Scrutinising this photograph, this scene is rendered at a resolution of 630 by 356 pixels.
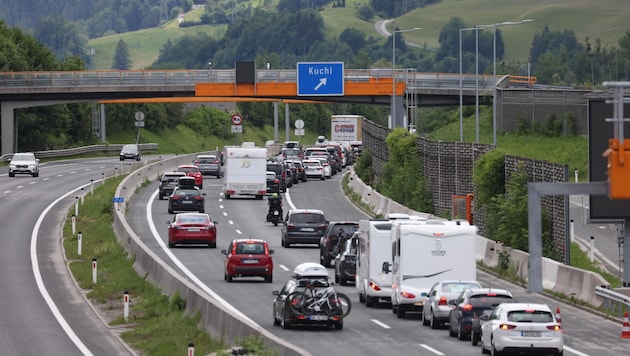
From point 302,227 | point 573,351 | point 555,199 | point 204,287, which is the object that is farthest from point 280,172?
point 573,351

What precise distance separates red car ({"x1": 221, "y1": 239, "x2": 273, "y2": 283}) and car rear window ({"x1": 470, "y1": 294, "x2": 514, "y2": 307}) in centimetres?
1385

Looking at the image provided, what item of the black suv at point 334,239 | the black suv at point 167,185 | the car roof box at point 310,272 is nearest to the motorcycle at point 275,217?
the black suv at point 167,185

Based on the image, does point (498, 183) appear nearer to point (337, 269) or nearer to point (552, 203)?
point (552, 203)

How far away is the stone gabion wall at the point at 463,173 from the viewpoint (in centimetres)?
4803

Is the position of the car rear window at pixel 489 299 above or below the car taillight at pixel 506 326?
above

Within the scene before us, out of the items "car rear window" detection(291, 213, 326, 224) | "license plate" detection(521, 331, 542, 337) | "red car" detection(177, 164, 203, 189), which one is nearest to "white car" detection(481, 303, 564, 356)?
"license plate" detection(521, 331, 542, 337)

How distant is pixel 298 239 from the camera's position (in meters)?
57.4

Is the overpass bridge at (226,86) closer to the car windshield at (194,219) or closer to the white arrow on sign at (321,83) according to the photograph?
the white arrow on sign at (321,83)

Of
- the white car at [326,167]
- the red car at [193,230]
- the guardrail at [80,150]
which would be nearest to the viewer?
the red car at [193,230]

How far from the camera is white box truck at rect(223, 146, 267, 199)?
Answer: 79625mm

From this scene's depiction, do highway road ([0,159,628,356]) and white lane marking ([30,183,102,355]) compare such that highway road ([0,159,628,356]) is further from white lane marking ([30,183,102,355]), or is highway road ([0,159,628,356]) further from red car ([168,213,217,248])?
red car ([168,213,217,248])

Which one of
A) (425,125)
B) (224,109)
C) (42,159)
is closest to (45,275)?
(42,159)

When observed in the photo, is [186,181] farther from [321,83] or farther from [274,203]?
[321,83]

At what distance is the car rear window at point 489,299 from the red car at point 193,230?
25.1 metres
